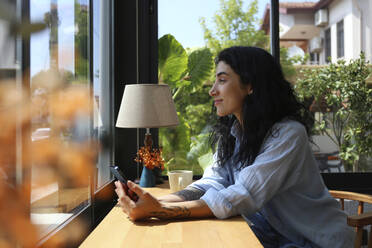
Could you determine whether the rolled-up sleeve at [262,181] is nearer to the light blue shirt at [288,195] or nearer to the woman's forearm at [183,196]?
the light blue shirt at [288,195]

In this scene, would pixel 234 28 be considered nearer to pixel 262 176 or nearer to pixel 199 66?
pixel 199 66

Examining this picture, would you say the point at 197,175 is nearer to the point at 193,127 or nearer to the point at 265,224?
the point at 193,127

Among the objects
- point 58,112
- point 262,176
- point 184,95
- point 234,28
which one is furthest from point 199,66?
point 58,112

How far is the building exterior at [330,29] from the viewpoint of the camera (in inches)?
121

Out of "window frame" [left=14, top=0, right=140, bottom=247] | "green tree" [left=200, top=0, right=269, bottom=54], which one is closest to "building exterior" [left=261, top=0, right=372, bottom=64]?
"green tree" [left=200, top=0, right=269, bottom=54]

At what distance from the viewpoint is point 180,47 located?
295 cm

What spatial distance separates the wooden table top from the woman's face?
0.50 meters

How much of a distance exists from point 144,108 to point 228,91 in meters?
0.58

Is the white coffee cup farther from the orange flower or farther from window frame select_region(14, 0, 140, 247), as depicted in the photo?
window frame select_region(14, 0, 140, 247)

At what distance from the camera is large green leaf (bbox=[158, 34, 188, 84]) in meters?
2.91

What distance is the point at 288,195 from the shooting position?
1.51 metres

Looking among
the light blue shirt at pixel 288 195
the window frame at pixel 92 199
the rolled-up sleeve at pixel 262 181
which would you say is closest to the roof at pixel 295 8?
the window frame at pixel 92 199

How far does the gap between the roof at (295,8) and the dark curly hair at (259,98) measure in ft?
4.86

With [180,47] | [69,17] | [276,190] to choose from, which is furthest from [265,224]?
[180,47]
